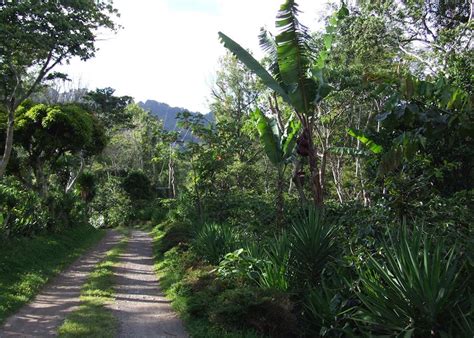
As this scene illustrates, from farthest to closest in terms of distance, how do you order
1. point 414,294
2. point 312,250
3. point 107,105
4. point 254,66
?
point 107,105 < point 254,66 < point 312,250 < point 414,294

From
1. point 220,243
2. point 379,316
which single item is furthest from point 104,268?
point 379,316

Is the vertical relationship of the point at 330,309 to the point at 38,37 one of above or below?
below

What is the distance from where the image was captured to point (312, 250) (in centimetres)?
664

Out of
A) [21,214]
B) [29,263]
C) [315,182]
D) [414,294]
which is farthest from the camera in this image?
[21,214]

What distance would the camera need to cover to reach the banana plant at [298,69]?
8.41m

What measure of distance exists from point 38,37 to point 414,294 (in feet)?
37.2

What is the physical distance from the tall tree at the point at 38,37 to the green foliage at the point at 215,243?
253 inches

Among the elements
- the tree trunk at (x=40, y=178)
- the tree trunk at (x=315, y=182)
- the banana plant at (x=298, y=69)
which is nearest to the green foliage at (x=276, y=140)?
the banana plant at (x=298, y=69)

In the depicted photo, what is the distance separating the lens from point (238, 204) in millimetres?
13688

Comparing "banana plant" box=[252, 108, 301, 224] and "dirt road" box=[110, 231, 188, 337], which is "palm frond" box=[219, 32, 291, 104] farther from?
"dirt road" box=[110, 231, 188, 337]

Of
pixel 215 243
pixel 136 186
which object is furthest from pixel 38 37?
pixel 136 186

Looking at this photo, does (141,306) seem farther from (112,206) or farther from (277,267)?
(112,206)

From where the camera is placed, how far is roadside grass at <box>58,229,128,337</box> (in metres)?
5.99

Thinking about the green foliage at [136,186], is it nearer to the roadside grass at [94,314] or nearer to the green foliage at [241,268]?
the roadside grass at [94,314]
